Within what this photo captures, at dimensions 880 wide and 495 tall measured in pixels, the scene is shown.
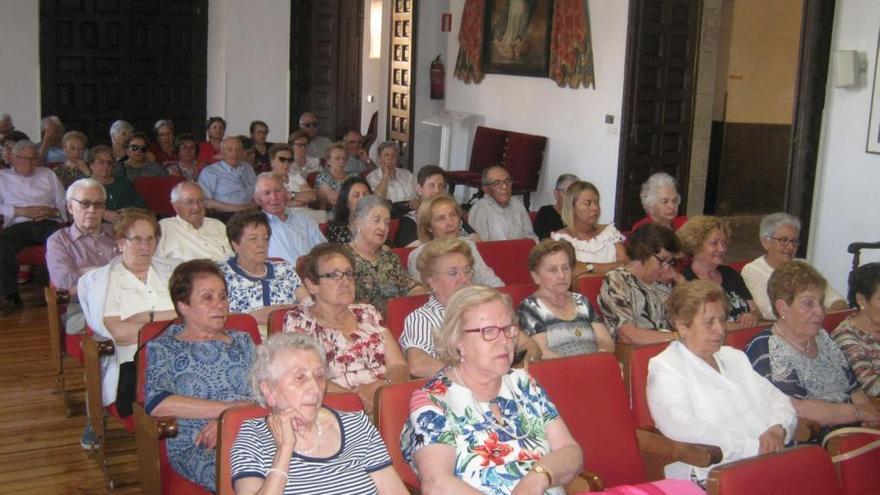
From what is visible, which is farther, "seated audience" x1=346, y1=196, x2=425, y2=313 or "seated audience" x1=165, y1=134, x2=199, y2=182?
"seated audience" x1=165, y1=134, x2=199, y2=182

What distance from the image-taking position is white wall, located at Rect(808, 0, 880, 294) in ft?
22.9

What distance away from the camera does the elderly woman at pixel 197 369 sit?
10.8 ft

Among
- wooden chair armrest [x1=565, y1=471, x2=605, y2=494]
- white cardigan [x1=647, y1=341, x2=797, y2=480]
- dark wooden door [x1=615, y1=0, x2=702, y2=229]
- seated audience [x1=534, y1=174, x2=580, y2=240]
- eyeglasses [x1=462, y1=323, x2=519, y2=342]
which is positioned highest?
dark wooden door [x1=615, y1=0, x2=702, y2=229]

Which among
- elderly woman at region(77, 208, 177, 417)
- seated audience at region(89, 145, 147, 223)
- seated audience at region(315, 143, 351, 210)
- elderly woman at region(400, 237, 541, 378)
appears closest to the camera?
elderly woman at region(400, 237, 541, 378)

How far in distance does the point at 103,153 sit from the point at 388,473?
513cm

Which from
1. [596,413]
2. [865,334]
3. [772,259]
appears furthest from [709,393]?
[772,259]

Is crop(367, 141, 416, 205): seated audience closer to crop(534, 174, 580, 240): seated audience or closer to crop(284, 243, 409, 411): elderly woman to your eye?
crop(534, 174, 580, 240): seated audience

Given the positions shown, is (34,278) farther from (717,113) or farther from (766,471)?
(717,113)

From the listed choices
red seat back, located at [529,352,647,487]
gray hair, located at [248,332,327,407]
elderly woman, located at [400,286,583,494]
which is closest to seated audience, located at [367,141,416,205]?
red seat back, located at [529,352,647,487]

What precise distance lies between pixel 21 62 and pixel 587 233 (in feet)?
24.7

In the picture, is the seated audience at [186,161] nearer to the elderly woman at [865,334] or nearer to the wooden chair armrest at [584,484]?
the elderly woman at [865,334]

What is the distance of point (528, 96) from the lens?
10.6 m

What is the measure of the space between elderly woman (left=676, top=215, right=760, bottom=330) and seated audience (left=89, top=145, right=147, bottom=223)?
4.12 meters

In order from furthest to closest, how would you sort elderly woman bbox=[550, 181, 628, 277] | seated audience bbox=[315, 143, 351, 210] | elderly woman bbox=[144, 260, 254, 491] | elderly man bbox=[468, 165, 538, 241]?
seated audience bbox=[315, 143, 351, 210], elderly man bbox=[468, 165, 538, 241], elderly woman bbox=[550, 181, 628, 277], elderly woman bbox=[144, 260, 254, 491]
